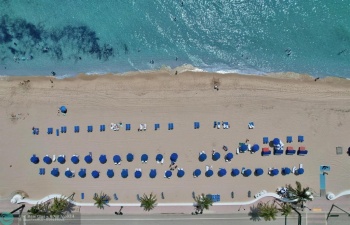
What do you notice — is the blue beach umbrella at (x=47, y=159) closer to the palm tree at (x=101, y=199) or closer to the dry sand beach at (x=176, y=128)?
the dry sand beach at (x=176, y=128)

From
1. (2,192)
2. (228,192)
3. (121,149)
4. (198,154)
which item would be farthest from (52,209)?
(228,192)

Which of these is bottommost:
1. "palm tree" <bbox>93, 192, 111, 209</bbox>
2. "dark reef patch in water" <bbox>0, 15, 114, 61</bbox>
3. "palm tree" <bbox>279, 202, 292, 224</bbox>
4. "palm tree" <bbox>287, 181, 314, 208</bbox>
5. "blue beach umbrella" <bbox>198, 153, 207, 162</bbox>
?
"palm tree" <bbox>279, 202, 292, 224</bbox>

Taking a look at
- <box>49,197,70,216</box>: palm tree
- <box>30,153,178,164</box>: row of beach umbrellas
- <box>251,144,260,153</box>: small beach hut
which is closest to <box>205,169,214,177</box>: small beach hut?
<box>30,153,178,164</box>: row of beach umbrellas

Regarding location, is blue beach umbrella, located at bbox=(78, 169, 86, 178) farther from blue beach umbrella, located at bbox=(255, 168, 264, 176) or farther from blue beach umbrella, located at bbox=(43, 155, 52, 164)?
blue beach umbrella, located at bbox=(255, 168, 264, 176)

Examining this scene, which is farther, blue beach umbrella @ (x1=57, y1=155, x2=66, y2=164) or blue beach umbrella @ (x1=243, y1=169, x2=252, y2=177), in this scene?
blue beach umbrella @ (x1=57, y1=155, x2=66, y2=164)

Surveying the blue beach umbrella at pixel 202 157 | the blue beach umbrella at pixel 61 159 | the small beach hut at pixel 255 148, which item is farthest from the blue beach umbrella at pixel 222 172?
the blue beach umbrella at pixel 61 159
